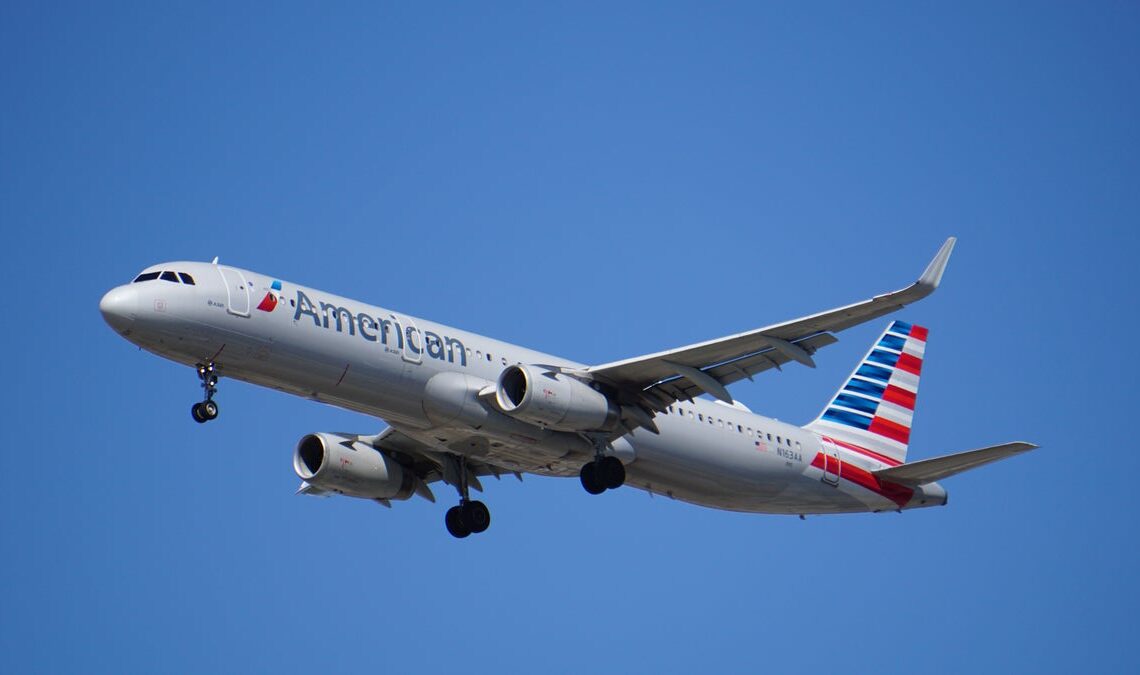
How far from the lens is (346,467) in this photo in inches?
1550

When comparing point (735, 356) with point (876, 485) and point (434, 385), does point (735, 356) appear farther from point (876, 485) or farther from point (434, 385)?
point (876, 485)

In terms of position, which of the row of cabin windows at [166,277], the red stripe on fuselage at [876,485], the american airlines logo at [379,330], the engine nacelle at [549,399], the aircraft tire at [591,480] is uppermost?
the row of cabin windows at [166,277]

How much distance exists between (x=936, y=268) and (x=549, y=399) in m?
9.13

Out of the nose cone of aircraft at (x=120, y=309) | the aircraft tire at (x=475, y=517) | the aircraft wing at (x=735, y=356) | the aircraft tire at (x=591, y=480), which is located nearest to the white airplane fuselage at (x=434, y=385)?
the nose cone of aircraft at (x=120, y=309)

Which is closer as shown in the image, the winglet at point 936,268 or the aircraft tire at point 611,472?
the winglet at point 936,268

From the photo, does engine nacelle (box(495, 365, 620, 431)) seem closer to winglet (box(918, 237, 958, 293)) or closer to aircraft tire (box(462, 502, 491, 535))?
aircraft tire (box(462, 502, 491, 535))

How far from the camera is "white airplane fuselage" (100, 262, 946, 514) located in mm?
32125

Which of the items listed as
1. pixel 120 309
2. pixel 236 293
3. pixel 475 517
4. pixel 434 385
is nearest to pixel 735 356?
pixel 434 385

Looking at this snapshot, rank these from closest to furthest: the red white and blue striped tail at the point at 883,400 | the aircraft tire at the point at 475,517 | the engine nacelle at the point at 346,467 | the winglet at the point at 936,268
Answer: the winglet at the point at 936,268 < the engine nacelle at the point at 346,467 < the aircraft tire at the point at 475,517 < the red white and blue striped tail at the point at 883,400

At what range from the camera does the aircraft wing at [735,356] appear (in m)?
30.9

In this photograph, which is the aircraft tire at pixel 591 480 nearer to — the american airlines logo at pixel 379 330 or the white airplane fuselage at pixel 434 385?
the white airplane fuselage at pixel 434 385

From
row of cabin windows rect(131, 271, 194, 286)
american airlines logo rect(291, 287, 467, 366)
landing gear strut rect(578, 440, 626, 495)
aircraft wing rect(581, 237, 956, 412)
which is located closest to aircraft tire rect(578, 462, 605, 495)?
landing gear strut rect(578, 440, 626, 495)

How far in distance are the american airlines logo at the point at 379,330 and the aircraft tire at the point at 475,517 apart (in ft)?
21.4

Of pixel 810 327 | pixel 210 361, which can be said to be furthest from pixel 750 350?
pixel 210 361
